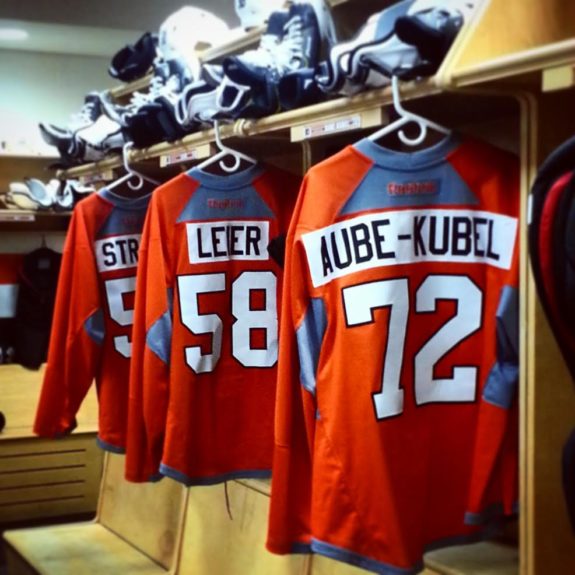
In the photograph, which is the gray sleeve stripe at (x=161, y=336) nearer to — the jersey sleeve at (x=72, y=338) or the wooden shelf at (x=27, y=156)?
the jersey sleeve at (x=72, y=338)

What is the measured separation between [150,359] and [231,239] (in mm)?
394

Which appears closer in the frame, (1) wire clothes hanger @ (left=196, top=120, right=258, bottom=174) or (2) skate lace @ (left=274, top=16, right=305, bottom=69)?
(2) skate lace @ (left=274, top=16, right=305, bottom=69)

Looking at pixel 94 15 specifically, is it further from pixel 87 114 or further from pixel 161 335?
pixel 161 335

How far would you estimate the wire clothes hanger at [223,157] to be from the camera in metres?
2.46

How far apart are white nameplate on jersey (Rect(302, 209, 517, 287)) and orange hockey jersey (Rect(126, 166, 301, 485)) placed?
56 centimetres

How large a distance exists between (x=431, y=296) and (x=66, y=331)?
1.51 metres

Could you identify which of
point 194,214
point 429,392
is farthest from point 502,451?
point 194,214

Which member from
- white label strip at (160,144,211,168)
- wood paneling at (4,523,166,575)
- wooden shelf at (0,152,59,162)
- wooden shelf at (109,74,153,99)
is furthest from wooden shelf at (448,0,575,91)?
wooden shelf at (0,152,59,162)

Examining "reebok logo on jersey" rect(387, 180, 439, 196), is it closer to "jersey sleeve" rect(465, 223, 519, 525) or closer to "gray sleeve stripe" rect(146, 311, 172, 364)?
"jersey sleeve" rect(465, 223, 519, 525)

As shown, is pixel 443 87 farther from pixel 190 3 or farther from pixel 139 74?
pixel 190 3

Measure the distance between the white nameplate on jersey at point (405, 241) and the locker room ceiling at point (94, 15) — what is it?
10.1 ft

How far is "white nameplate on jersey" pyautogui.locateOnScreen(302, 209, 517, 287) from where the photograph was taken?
1.81m

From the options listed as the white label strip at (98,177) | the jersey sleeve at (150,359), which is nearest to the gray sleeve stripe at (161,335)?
the jersey sleeve at (150,359)

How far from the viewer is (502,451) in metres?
1.80
